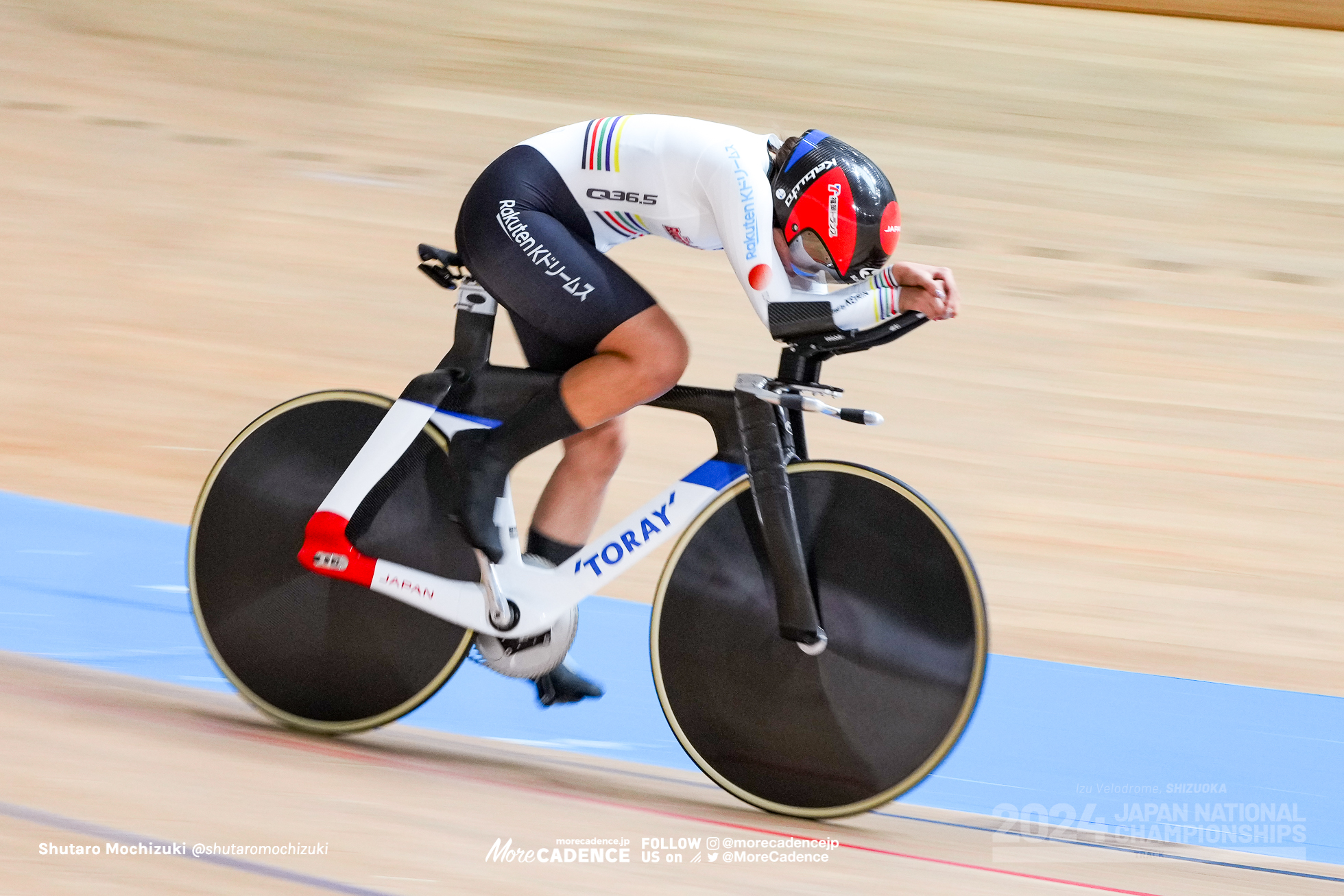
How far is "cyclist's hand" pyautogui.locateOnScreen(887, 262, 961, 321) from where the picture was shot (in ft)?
7.60

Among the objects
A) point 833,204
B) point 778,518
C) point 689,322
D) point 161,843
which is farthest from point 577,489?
point 689,322

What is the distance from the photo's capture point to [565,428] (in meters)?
2.68

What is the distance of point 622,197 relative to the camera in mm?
2652

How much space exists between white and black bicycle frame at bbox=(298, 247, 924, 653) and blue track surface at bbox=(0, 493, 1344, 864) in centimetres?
51

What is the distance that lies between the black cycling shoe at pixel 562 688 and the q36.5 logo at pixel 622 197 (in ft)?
3.57

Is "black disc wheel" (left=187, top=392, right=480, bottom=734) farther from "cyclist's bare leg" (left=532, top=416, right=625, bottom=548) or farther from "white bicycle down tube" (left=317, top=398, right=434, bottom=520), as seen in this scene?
"cyclist's bare leg" (left=532, top=416, right=625, bottom=548)

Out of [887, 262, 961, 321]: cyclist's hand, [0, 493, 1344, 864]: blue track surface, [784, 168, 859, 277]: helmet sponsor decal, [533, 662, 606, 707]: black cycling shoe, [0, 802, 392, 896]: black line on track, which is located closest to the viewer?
[0, 802, 392, 896]: black line on track

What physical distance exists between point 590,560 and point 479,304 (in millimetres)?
582

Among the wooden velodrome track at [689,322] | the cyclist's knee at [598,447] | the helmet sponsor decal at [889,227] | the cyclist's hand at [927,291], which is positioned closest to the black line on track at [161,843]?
the wooden velodrome track at [689,322]

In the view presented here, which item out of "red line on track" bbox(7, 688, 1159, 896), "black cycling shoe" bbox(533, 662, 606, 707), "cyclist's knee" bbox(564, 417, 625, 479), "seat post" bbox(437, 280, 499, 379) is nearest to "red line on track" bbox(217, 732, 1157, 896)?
"red line on track" bbox(7, 688, 1159, 896)

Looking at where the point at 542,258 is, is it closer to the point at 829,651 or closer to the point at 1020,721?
the point at 829,651

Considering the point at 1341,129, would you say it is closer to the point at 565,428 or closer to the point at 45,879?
the point at 565,428

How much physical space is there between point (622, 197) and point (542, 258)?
0.66 feet

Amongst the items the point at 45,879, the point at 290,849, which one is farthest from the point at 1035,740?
the point at 45,879
